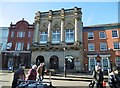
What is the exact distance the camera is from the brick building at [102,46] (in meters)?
27.8

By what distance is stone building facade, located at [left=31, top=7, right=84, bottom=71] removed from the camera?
27.4 meters

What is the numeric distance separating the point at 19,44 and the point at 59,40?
10.4m

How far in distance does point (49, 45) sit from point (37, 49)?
2501 millimetres

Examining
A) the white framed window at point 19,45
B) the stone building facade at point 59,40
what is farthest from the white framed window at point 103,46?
the white framed window at point 19,45

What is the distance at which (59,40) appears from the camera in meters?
29.1

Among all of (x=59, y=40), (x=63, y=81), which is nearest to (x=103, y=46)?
(x=59, y=40)

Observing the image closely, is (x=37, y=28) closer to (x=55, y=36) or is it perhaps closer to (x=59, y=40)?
(x=55, y=36)

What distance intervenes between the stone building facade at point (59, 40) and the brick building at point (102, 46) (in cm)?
212

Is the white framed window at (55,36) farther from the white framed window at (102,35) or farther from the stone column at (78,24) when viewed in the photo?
the white framed window at (102,35)

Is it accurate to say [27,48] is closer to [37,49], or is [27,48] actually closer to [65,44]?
[37,49]

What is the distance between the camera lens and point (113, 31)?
95.9ft

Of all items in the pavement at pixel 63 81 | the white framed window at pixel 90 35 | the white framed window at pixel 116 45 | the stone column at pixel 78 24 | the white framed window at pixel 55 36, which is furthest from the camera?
the white framed window at pixel 90 35

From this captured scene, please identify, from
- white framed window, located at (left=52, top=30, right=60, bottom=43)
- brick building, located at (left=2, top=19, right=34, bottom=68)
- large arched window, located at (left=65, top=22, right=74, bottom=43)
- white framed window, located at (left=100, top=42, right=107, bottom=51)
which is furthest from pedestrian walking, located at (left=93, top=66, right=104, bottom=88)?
brick building, located at (left=2, top=19, right=34, bottom=68)

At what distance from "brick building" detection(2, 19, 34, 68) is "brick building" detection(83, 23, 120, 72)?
40.8 feet
